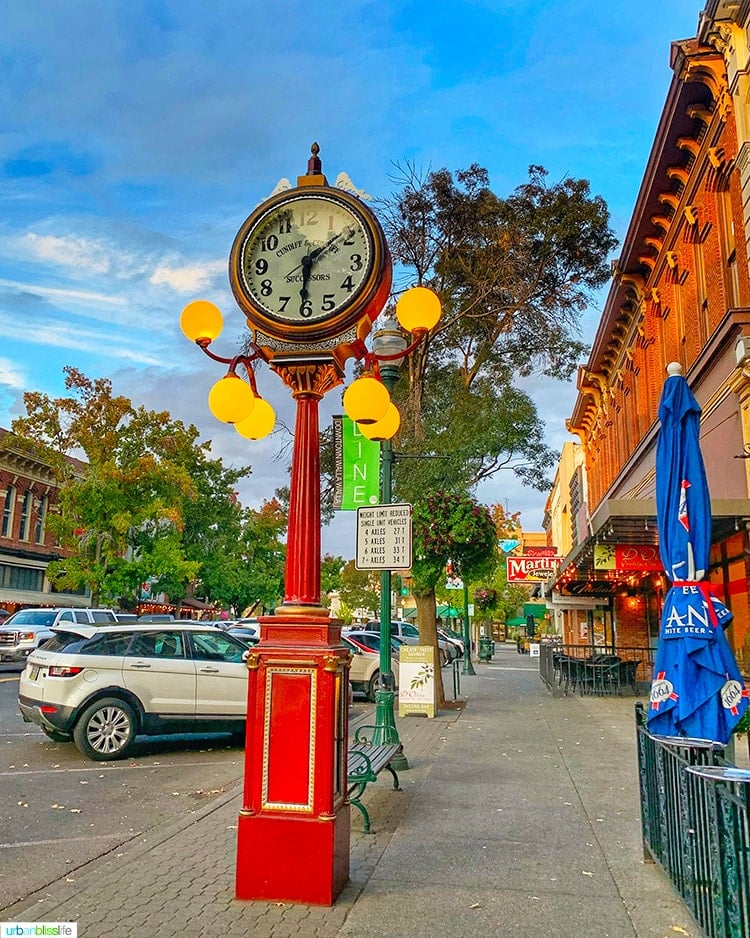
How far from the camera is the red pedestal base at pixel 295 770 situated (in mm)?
5008

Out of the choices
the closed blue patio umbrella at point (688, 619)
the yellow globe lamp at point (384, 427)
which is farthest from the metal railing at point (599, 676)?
the yellow globe lamp at point (384, 427)

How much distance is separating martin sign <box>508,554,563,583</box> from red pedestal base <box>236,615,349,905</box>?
31.5 m

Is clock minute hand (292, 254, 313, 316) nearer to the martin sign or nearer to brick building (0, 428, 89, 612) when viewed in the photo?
the martin sign

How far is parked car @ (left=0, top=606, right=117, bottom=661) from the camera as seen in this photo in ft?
76.7

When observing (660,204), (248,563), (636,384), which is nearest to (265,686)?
(660,204)

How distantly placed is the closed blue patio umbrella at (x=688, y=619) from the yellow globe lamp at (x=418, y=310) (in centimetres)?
257

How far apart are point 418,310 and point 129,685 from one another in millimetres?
6945

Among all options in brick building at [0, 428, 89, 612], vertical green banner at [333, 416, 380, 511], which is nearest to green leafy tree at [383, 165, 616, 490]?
vertical green banner at [333, 416, 380, 511]

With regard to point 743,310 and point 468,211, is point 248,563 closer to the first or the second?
point 468,211

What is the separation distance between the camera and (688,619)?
6.70 m

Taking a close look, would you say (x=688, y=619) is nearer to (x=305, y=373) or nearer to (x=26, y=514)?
(x=305, y=373)

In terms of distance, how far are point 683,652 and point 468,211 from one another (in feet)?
51.1

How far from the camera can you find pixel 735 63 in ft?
42.2

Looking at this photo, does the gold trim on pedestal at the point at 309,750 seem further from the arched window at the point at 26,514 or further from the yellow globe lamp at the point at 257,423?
the arched window at the point at 26,514
